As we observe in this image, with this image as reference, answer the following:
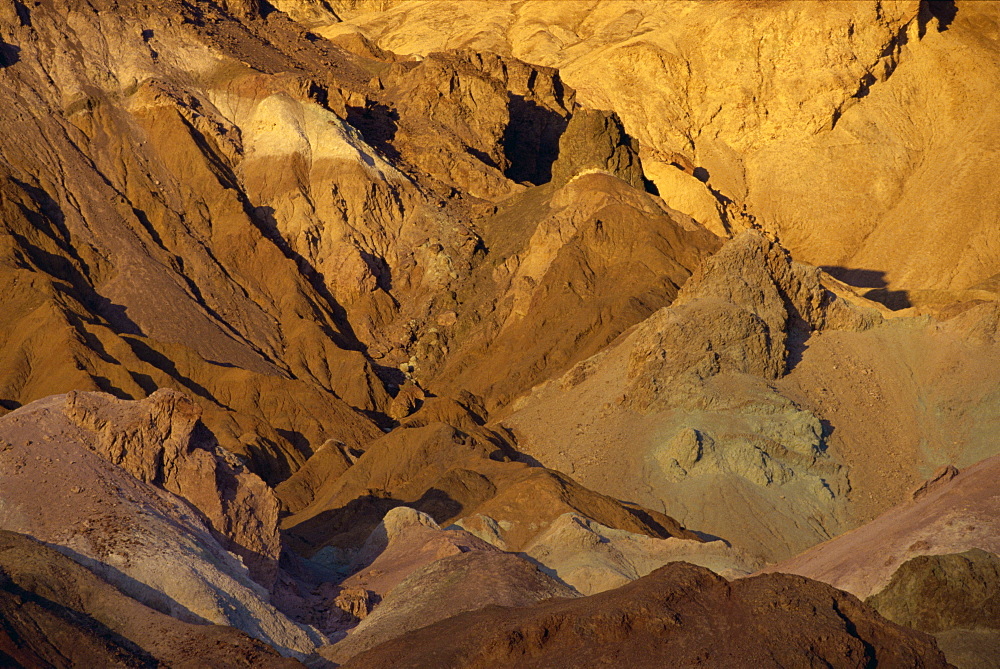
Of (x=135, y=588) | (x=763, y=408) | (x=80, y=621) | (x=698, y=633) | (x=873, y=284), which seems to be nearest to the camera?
(x=698, y=633)

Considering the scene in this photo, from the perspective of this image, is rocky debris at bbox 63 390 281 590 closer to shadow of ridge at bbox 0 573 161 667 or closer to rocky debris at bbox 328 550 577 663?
rocky debris at bbox 328 550 577 663

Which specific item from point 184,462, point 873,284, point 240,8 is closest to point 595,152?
point 873,284

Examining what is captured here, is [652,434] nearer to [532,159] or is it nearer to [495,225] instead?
[495,225]

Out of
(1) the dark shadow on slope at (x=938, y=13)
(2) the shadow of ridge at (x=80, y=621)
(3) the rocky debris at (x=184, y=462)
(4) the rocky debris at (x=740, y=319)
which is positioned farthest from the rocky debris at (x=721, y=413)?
(1) the dark shadow on slope at (x=938, y=13)

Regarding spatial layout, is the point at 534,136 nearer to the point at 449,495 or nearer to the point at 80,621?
the point at 449,495

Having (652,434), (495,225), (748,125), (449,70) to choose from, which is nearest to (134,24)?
(449,70)
